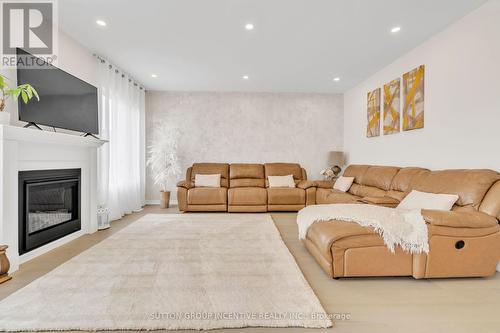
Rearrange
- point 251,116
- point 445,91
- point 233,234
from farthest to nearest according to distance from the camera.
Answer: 1. point 251,116
2. point 233,234
3. point 445,91

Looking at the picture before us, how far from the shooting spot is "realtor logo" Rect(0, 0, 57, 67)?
8.24 ft

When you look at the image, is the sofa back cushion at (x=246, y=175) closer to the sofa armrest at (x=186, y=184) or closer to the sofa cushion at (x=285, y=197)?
the sofa cushion at (x=285, y=197)

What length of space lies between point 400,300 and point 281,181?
11.7 feet

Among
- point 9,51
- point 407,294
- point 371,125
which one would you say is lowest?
point 407,294

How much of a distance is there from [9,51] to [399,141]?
5026 millimetres

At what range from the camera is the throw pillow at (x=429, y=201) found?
97.9 inches

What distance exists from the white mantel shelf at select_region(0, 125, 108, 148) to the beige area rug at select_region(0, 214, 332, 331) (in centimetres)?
127

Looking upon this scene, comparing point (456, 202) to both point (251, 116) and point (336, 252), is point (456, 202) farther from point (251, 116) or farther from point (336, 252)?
point (251, 116)

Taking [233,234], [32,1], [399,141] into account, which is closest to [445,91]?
[399,141]

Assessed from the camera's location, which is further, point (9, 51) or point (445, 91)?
point (445, 91)

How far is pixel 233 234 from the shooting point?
3.51m

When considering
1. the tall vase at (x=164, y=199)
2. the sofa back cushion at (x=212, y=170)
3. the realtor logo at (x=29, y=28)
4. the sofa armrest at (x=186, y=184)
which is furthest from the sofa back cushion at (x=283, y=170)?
the realtor logo at (x=29, y=28)

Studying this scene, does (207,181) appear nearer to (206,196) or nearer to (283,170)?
(206,196)

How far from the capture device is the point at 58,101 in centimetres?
296
